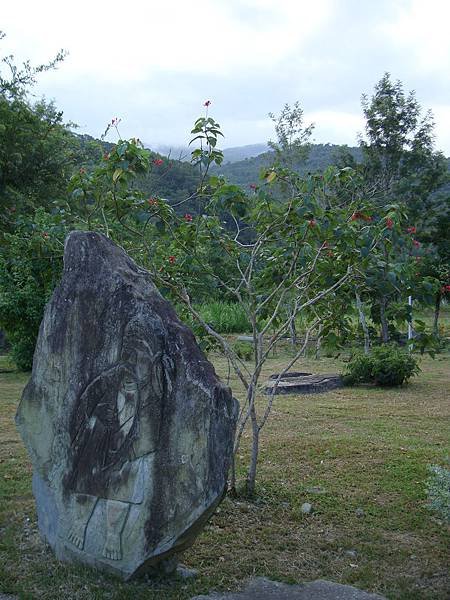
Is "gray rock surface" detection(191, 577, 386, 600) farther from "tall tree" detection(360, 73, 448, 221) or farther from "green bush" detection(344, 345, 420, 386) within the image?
"tall tree" detection(360, 73, 448, 221)

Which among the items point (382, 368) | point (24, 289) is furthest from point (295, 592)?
point (24, 289)

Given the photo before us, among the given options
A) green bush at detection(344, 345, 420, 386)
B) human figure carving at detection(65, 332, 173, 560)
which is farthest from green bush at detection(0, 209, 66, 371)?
human figure carving at detection(65, 332, 173, 560)

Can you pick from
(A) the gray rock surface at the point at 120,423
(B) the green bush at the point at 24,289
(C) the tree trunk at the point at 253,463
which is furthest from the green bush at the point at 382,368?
(A) the gray rock surface at the point at 120,423

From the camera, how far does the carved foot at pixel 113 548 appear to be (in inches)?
144

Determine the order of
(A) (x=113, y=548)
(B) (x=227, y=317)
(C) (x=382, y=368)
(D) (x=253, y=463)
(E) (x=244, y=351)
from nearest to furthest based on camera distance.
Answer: (A) (x=113, y=548), (D) (x=253, y=463), (C) (x=382, y=368), (E) (x=244, y=351), (B) (x=227, y=317)

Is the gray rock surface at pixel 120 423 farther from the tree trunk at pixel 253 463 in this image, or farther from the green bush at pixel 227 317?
the green bush at pixel 227 317

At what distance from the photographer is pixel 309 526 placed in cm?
478

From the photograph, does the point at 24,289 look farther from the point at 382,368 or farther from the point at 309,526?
the point at 309,526

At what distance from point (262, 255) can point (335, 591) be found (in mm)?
2815

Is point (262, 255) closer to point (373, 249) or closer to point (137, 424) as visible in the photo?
point (373, 249)

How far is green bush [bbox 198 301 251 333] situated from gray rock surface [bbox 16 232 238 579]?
46.5ft

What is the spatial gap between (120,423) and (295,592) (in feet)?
4.56

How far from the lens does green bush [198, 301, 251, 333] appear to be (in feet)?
61.0

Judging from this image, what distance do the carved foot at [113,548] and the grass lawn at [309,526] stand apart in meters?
0.14
